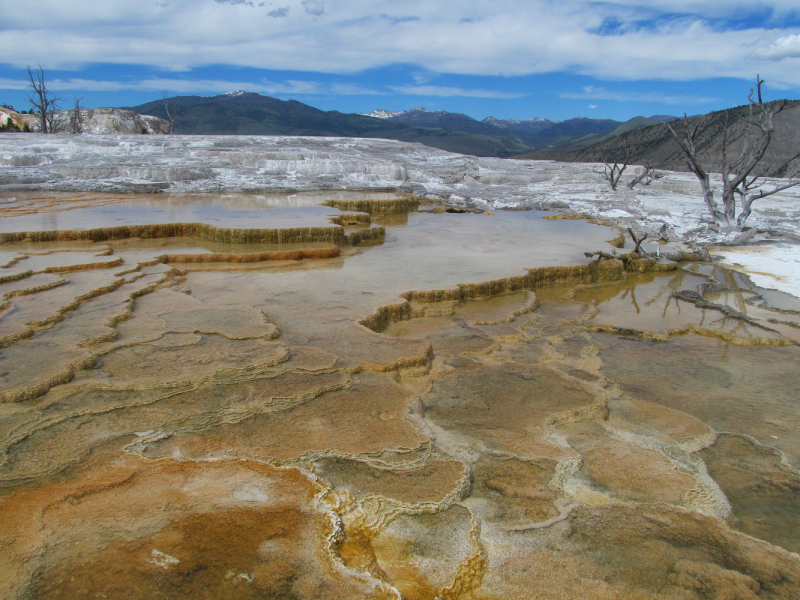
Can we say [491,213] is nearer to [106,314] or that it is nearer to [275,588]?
[106,314]

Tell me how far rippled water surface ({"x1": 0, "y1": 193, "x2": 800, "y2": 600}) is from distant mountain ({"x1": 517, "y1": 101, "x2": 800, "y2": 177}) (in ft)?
66.9

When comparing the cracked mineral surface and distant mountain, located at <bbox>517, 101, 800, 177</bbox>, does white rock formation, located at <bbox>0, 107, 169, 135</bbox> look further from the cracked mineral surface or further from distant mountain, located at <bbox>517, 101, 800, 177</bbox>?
the cracked mineral surface

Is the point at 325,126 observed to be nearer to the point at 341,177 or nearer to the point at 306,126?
the point at 306,126

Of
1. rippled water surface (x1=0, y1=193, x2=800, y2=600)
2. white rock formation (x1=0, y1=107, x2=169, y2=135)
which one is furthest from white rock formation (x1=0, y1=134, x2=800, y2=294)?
white rock formation (x1=0, y1=107, x2=169, y2=135)

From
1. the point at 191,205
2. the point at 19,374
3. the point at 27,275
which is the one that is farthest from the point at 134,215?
the point at 19,374

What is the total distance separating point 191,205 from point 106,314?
6246mm

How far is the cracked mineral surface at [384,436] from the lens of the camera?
1.81 meters

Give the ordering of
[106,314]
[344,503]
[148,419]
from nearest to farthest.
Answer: [344,503] → [148,419] → [106,314]

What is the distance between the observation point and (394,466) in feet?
7.89

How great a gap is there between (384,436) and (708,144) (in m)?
34.1

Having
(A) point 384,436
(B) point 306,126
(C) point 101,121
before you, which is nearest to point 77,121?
(C) point 101,121

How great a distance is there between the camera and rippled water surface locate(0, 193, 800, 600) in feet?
5.94

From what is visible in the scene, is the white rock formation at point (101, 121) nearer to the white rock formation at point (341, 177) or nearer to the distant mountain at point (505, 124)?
the white rock formation at point (341, 177)

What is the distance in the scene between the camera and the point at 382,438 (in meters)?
2.62
